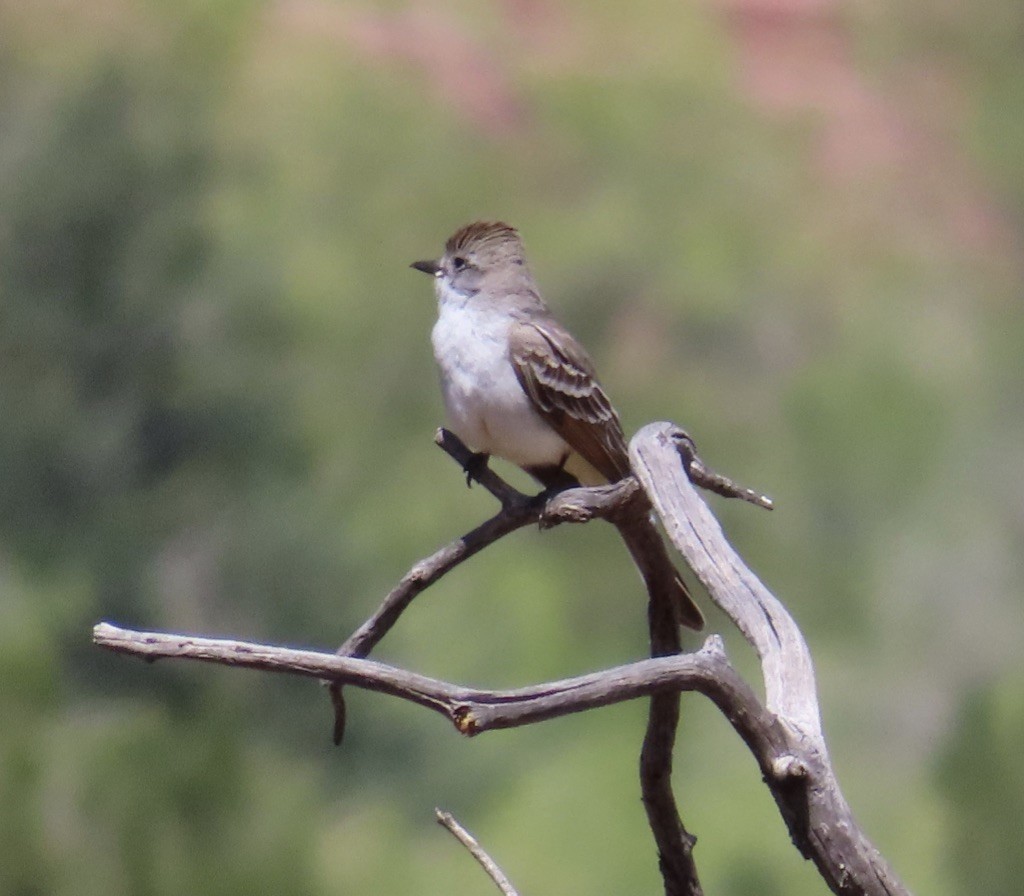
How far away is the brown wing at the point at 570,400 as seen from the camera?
178cm

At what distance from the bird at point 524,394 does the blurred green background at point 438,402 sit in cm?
68

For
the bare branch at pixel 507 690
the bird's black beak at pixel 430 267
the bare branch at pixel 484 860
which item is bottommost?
the bare branch at pixel 484 860

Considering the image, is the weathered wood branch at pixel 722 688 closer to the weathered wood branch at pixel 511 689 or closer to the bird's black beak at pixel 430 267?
the weathered wood branch at pixel 511 689

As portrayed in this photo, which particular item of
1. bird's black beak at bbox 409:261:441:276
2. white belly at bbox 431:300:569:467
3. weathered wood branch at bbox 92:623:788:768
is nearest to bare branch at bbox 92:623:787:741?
weathered wood branch at bbox 92:623:788:768

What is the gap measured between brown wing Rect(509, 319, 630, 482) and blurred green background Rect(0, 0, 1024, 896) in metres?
0.72

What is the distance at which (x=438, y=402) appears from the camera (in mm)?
2562

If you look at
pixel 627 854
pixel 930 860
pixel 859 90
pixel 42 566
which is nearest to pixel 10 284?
pixel 42 566

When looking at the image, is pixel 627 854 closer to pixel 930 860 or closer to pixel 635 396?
pixel 930 860

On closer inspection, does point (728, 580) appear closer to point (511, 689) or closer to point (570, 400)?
point (511, 689)

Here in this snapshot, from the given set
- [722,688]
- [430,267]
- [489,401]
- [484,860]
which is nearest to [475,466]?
[489,401]

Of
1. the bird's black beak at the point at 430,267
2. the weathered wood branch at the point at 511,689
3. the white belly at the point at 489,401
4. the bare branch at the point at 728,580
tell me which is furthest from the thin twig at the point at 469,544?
the bird's black beak at the point at 430,267

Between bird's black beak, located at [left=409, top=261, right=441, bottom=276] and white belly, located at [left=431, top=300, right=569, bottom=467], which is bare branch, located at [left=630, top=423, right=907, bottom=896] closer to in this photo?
white belly, located at [left=431, top=300, right=569, bottom=467]

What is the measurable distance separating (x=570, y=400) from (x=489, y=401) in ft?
0.35

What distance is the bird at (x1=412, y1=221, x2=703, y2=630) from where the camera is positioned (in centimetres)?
176
